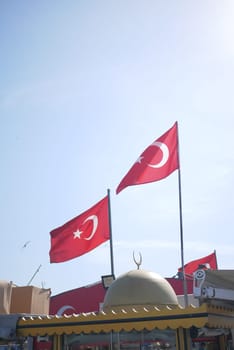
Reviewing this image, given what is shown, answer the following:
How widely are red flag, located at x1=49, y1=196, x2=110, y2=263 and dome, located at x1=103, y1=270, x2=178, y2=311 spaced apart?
2.85m

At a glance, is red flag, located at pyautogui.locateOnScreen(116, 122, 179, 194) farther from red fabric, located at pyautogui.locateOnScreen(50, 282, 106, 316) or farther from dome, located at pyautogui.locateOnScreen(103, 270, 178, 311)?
red fabric, located at pyautogui.locateOnScreen(50, 282, 106, 316)

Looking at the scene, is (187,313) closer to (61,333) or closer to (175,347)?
(175,347)

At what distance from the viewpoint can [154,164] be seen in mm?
16016

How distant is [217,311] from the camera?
1093 cm

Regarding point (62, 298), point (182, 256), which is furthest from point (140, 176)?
point (62, 298)

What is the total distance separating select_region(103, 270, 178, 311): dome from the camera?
14.4m

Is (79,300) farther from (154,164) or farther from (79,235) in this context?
(154,164)

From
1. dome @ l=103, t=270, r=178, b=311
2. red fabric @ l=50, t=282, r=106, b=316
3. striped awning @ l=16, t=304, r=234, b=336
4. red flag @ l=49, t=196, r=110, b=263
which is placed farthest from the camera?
red fabric @ l=50, t=282, r=106, b=316

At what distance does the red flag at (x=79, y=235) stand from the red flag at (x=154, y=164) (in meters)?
3.06

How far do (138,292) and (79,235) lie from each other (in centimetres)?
426

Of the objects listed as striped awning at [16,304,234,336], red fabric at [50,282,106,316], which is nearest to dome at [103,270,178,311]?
striped awning at [16,304,234,336]

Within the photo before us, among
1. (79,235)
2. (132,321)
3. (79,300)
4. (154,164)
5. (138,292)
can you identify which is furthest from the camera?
(79,300)

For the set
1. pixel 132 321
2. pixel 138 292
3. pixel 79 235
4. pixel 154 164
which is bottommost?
pixel 132 321

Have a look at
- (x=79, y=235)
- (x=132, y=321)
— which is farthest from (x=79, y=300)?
(x=132, y=321)
